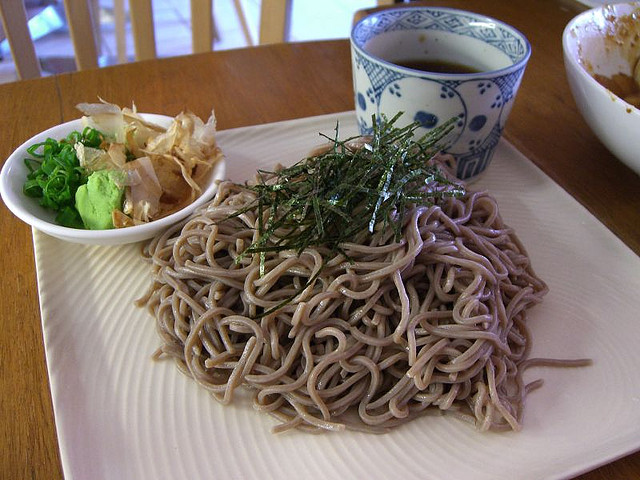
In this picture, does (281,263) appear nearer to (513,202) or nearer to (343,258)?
(343,258)

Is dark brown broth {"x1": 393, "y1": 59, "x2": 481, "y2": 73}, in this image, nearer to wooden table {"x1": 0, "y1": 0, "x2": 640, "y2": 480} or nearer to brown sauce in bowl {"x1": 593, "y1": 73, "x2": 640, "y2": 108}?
wooden table {"x1": 0, "y1": 0, "x2": 640, "y2": 480}

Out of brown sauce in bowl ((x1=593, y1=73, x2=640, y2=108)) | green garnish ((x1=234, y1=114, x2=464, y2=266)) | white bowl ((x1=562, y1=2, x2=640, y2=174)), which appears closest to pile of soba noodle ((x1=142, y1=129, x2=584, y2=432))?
green garnish ((x1=234, y1=114, x2=464, y2=266))

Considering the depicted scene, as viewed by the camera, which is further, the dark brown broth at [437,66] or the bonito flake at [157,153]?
the dark brown broth at [437,66]

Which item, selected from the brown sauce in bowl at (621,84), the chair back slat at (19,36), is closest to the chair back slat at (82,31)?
the chair back slat at (19,36)

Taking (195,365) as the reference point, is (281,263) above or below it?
above

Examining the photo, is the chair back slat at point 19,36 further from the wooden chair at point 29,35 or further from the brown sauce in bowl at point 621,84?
the brown sauce in bowl at point 621,84

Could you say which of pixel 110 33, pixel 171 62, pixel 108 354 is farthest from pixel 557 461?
pixel 110 33
